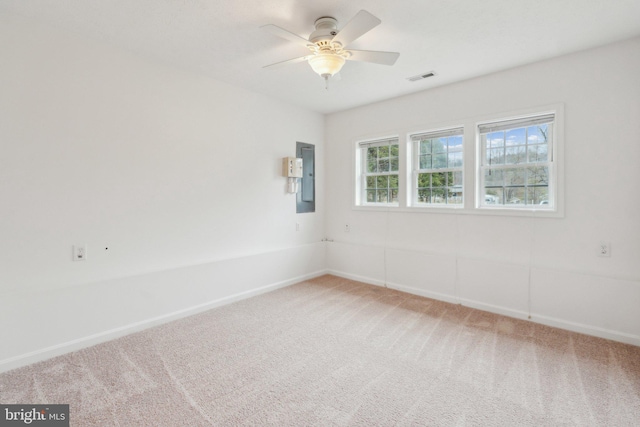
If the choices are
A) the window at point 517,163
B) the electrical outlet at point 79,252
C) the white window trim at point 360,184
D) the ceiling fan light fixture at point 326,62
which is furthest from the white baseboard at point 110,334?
the window at point 517,163

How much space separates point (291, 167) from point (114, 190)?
216cm

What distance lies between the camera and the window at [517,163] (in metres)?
3.18

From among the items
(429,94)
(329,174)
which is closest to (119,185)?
(329,174)

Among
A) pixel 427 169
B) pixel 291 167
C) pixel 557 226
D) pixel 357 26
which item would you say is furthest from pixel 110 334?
pixel 557 226

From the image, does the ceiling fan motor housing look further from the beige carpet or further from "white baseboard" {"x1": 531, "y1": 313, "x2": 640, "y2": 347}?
"white baseboard" {"x1": 531, "y1": 313, "x2": 640, "y2": 347}

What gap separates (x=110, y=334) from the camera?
2.75 metres

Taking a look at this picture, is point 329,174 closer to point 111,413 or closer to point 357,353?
point 357,353

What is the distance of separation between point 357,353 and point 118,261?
A: 7.51ft

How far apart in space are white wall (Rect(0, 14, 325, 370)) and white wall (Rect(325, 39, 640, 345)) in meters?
2.09

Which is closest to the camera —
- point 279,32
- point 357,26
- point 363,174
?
point 357,26

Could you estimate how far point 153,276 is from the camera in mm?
3025

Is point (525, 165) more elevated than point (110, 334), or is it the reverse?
point (525, 165)

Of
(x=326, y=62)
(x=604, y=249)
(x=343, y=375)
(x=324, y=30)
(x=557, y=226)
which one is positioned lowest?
(x=343, y=375)

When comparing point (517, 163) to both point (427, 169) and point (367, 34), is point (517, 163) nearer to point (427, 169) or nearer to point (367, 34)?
point (427, 169)
